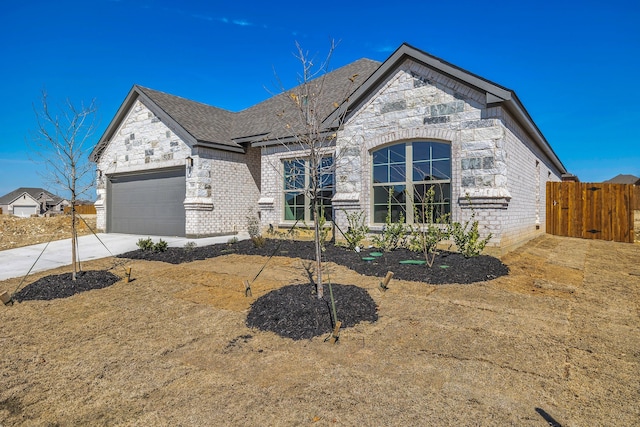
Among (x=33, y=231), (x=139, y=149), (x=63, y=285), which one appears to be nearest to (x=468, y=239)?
(x=63, y=285)

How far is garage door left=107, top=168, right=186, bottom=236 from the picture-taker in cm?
1420

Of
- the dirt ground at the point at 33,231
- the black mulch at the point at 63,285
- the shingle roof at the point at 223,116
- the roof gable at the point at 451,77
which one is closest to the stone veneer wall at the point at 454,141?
the roof gable at the point at 451,77

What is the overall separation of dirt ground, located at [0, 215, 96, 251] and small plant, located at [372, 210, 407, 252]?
10.8m

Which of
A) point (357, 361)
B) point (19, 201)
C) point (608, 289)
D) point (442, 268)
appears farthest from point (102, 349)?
point (19, 201)

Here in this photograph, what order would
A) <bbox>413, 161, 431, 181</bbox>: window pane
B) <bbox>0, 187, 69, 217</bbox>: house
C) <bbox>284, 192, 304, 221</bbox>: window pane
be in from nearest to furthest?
<bbox>413, 161, 431, 181</bbox>: window pane < <bbox>284, 192, 304, 221</bbox>: window pane < <bbox>0, 187, 69, 217</bbox>: house

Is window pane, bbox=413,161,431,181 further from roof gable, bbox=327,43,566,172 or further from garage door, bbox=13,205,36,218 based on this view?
garage door, bbox=13,205,36,218

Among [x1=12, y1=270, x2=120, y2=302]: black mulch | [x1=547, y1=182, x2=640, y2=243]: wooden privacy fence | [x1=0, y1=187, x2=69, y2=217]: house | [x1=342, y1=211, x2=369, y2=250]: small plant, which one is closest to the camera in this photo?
[x1=12, y1=270, x2=120, y2=302]: black mulch

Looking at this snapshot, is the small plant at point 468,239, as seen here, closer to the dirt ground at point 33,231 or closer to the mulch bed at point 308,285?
the mulch bed at point 308,285

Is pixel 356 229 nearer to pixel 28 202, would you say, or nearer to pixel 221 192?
pixel 221 192

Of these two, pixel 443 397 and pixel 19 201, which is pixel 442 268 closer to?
pixel 443 397

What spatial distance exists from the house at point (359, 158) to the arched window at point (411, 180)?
0.09 ft

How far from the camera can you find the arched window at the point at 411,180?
913cm

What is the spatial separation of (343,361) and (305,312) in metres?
1.14

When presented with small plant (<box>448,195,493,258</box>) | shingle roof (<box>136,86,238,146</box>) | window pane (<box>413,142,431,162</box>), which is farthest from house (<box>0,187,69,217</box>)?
small plant (<box>448,195,493,258</box>)
